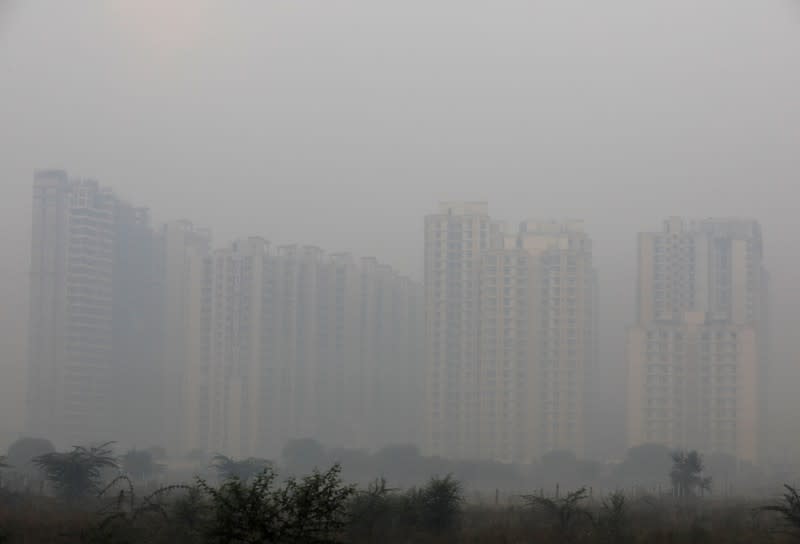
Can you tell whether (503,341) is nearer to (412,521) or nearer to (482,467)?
(482,467)

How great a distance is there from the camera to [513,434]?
1987 inches

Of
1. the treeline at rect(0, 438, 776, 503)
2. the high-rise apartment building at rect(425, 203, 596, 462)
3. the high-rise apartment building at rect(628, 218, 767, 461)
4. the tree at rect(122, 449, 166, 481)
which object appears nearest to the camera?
the tree at rect(122, 449, 166, 481)

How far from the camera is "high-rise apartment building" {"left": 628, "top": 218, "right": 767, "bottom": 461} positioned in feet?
169

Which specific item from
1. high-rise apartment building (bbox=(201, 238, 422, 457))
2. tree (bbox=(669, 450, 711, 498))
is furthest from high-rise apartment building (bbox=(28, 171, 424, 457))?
tree (bbox=(669, 450, 711, 498))

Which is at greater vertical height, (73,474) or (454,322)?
(454,322)

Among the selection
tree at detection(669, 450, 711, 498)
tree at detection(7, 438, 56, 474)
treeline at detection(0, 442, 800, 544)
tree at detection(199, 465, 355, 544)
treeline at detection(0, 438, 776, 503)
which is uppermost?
tree at detection(199, 465, 355, 544)

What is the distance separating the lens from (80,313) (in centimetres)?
5728

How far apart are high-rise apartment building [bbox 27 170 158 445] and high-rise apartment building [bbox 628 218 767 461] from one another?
2670cm

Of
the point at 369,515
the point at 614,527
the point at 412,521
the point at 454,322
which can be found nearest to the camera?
the point at 614,527

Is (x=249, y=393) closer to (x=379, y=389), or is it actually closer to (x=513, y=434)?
(x=379, y=389)

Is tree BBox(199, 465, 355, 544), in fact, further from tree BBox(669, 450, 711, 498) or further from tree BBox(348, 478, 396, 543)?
tree BBox(669, 450, 711, 498)

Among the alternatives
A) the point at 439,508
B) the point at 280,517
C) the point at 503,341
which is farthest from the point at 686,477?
the point at 503,341

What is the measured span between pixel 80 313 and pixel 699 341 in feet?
105

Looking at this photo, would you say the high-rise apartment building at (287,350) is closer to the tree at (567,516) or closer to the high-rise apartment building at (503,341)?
the high-rise apartment building at (503,341)
